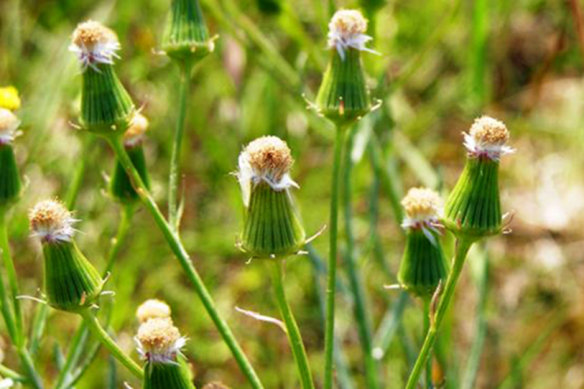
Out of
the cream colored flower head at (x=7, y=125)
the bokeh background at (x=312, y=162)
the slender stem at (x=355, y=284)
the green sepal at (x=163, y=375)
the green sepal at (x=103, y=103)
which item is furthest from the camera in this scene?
the bokeh background at (x=312, y=162)

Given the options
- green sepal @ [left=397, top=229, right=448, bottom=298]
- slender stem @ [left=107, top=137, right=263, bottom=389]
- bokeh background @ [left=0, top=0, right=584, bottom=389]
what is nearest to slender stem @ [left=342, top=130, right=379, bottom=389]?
bokeh background @ [left=0, top=0, right=584, bottom=389]

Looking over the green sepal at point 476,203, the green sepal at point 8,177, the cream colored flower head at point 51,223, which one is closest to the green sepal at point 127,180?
the green sepal at point 8,177

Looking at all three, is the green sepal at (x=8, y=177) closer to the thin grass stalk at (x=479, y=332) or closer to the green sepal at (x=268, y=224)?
the green sepal at (x=268, y=224)

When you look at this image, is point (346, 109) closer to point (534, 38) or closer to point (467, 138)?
point (467, 138)

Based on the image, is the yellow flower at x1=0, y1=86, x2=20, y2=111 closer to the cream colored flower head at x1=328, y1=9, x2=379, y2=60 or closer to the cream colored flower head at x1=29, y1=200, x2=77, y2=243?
the cream colored flower head at x1=29, y1=200, x2=77, y2=243

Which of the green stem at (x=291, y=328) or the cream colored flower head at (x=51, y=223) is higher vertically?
the cream colored flower head at (x=51, y=223)
